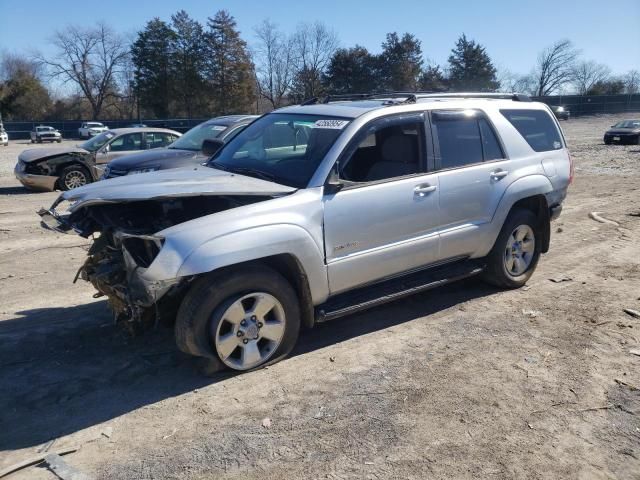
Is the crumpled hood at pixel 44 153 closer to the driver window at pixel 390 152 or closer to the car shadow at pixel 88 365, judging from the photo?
the car shadow at pixel 88 365

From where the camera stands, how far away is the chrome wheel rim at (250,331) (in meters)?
3.80

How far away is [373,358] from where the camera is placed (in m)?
4.30

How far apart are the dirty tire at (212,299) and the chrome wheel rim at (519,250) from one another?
2.83m

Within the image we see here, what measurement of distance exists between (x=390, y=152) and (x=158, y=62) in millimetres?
67738

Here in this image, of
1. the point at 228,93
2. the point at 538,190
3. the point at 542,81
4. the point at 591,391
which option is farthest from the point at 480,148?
the point at 542,81

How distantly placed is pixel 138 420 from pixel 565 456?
103 inches

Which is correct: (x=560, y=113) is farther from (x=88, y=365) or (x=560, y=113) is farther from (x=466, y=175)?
(x=88, y=365)

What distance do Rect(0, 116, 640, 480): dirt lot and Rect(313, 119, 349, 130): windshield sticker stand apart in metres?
1.79

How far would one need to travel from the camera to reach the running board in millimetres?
4258

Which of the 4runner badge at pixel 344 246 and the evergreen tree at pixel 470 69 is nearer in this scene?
the 4runner badge at pixel 344 246

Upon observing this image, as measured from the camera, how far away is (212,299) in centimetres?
366

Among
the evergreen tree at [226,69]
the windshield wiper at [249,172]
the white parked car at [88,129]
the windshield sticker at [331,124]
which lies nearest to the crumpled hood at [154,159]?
the windshield wiper at [249,172]

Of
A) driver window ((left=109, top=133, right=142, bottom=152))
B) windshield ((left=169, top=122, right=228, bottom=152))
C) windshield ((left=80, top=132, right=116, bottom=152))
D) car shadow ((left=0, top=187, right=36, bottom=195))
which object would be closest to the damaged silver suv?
windshield ((left=169, top=122, right=228, bottom=152))

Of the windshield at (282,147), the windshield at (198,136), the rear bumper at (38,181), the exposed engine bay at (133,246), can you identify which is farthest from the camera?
the rear bumper at (38,181)
